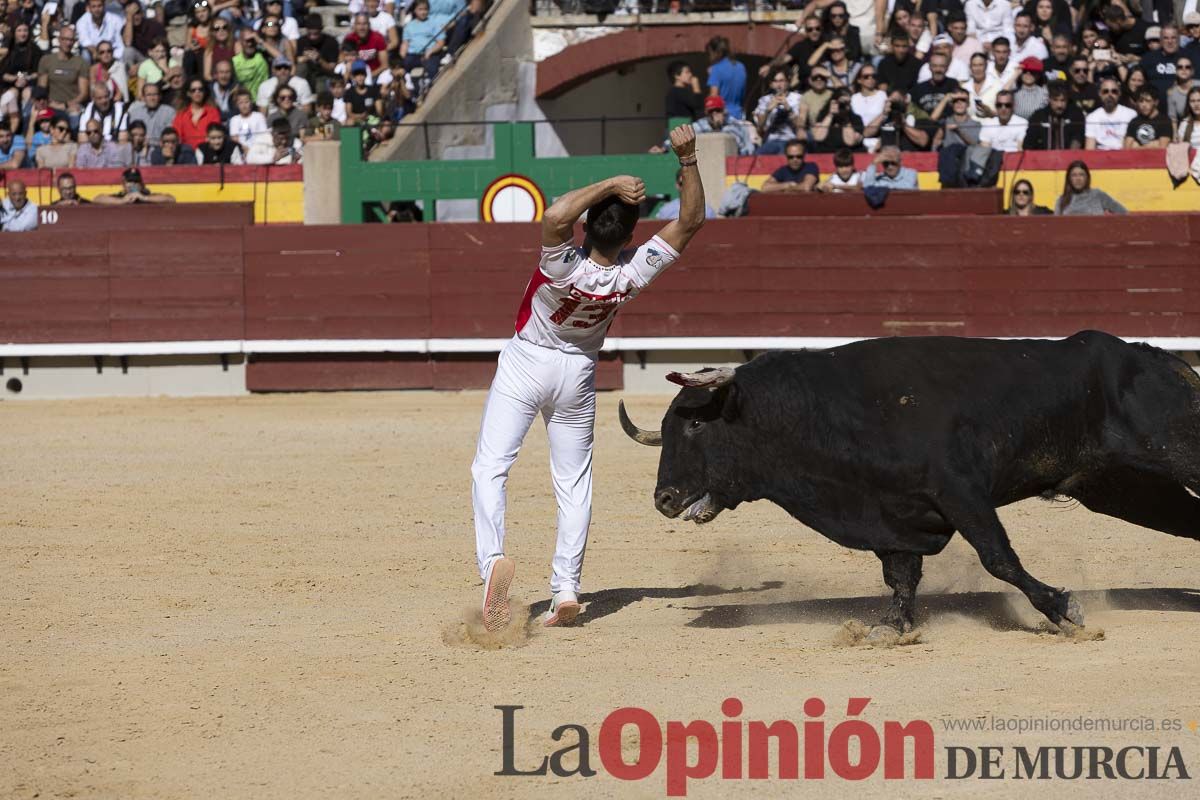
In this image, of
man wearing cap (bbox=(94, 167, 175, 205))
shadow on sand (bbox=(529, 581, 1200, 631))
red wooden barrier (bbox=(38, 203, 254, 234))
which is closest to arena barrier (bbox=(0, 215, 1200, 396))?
red wooden barrier (bbox=(38, 203, 254, 234))

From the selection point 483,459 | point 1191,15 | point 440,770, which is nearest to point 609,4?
point 1191,15

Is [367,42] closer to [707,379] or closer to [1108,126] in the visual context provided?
[1108,126]

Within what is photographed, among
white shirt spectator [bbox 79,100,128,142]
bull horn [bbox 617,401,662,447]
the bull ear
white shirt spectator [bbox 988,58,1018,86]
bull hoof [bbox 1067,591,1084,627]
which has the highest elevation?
white shirt spectator [bbox 988,58,1018,86]

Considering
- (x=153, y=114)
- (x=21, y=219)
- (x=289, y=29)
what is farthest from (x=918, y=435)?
(x=289, y=29)

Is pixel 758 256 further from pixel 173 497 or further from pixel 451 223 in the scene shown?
pixel 173 497

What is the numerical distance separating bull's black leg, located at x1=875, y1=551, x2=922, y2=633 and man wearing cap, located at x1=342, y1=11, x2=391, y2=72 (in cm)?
1208

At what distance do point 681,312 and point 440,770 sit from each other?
9.40 metres

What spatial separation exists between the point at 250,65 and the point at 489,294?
4393 millimetres

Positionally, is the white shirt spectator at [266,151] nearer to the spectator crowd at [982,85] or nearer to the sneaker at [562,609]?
the spectator crowd at [982,85]

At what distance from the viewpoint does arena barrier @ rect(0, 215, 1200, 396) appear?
12.5m

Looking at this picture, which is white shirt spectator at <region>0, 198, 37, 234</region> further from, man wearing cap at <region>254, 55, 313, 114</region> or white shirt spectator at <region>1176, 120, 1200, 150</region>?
white shirt spectator at <region>1176, 120, 1200, 150</region>

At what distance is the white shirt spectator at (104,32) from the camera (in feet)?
55.9

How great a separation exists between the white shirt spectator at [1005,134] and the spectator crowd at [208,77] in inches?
209

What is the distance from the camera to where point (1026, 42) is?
44.1ft
